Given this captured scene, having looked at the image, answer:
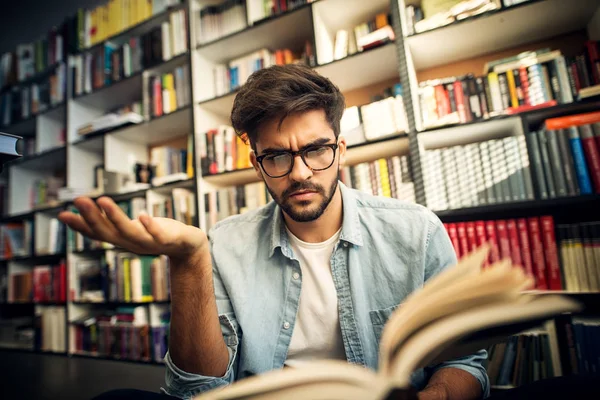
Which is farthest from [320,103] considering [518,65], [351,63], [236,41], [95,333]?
[95,333]

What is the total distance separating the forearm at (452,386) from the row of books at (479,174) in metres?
0.84

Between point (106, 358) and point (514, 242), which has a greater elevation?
point (514, 242)

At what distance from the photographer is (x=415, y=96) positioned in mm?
1480

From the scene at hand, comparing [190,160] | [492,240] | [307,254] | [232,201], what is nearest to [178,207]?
[190,160]

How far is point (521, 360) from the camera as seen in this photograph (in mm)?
1260

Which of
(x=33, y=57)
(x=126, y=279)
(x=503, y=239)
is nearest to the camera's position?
(x=503, y=239)

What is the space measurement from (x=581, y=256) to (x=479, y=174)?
48cm

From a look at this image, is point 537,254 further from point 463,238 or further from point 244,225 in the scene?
point 244,225

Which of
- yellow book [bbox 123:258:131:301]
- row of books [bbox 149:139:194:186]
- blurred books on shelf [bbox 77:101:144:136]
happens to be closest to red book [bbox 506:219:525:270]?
row of books [bbox 149:139:194:186]

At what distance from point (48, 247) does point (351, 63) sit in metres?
2.85

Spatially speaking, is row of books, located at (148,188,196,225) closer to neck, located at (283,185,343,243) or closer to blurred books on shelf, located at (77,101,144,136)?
blurred books on shelf, located at (77,101,144,136)

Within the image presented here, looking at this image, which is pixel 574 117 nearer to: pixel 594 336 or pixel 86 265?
pixel 594 336

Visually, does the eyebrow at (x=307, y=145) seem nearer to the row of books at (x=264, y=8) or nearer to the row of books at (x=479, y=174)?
the row of books at (x=479, y=174)

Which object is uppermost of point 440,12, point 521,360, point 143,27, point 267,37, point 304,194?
point 143,27
